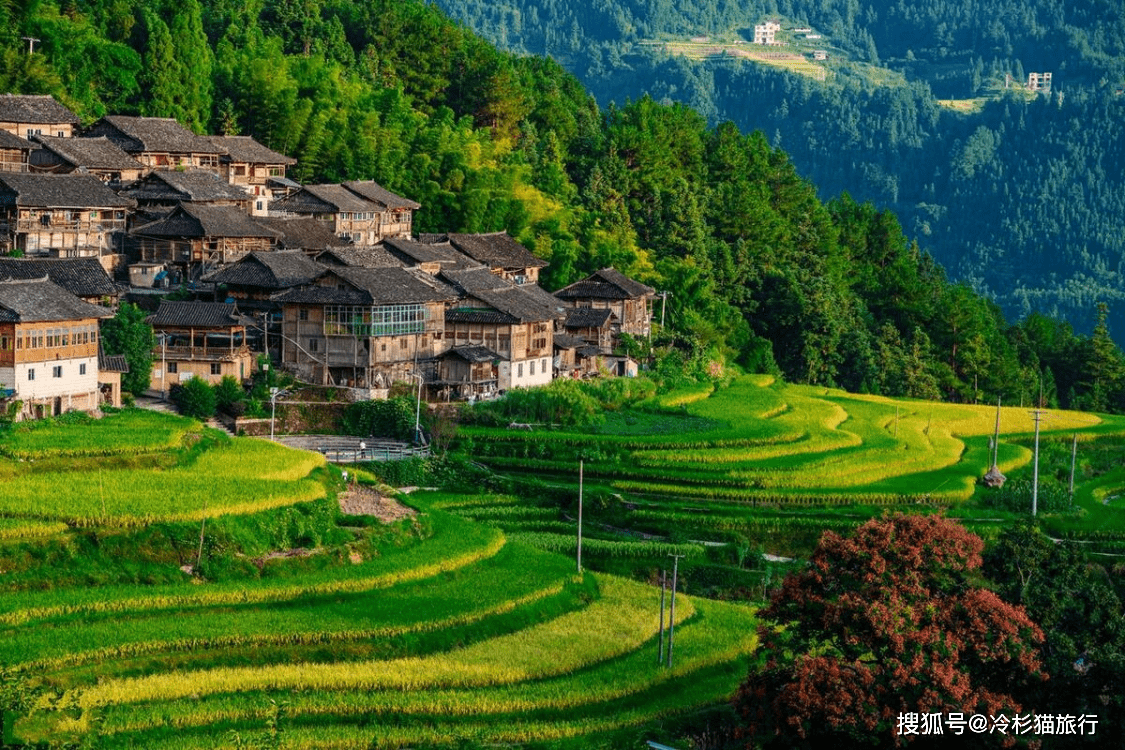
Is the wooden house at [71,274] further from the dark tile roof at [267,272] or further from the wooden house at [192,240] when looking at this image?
the wooden house at [192,240]

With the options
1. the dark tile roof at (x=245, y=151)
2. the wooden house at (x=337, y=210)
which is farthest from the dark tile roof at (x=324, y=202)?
the dark tile roof at (x=245, y=151)

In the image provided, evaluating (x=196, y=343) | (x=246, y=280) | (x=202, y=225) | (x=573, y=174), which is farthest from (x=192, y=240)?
(x=573, y=174)

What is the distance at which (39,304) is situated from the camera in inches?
1832

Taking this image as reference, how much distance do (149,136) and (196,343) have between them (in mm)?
14840

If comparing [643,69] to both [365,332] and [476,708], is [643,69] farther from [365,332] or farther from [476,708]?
[476,708]

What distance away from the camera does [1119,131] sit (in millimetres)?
155375

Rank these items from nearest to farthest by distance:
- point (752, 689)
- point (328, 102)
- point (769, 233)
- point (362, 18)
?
point (752, 689)
point (328, 102)
point (769, 233)
point (362, 18)

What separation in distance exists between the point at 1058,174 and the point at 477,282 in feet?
324

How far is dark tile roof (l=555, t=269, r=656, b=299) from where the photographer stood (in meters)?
67.1

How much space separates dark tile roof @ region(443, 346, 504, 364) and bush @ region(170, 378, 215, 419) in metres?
8.41

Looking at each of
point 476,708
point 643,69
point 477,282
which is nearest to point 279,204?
point 477,282

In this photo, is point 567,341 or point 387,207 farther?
point 387,207

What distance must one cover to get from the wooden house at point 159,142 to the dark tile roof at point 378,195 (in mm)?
5056

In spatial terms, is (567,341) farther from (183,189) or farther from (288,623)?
(288,623)
